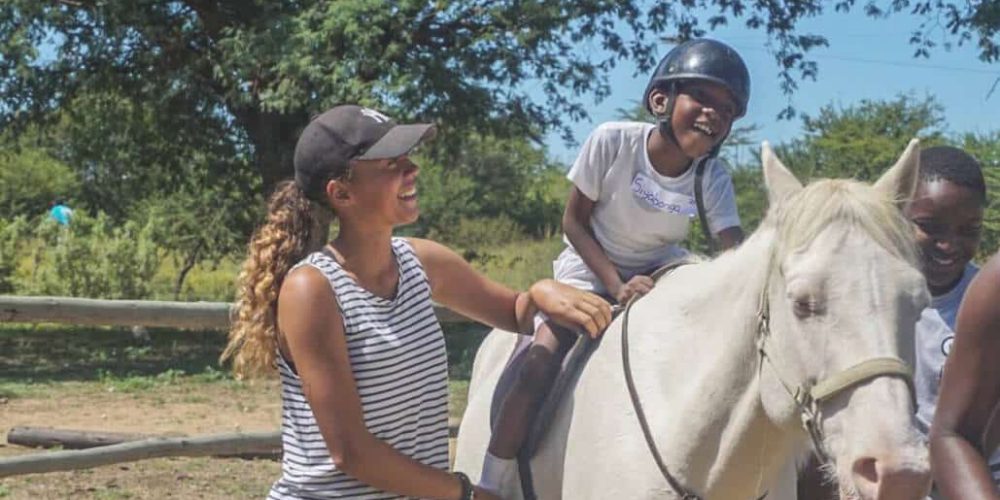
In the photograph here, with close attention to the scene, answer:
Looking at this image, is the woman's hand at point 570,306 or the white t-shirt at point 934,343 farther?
the woman's hand at point 570,306

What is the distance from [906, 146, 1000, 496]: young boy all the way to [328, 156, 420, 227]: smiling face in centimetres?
124

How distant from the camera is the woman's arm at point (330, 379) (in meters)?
2.41

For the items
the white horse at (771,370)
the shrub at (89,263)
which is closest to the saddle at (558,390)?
the white horse at (771,370)

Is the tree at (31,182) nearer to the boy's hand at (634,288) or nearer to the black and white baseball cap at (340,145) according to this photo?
the boy's hand at (634,288)

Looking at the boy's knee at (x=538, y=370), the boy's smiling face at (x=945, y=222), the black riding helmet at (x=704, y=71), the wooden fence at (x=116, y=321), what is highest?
the black riding helmet at (x=704, y=71)

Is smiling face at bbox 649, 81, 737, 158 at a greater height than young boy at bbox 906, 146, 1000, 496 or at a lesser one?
greater

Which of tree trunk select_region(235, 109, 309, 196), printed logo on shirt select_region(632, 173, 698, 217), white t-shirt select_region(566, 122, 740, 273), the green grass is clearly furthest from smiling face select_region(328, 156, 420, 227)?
tree trunk select_region(235, 109, 309, 196)

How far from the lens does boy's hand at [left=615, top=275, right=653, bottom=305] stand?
10.6 ft

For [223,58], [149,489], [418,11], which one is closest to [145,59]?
[223,58]

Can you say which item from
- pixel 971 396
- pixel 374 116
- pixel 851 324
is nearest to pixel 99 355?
pixel 374 116

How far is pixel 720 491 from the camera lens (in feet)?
9.17

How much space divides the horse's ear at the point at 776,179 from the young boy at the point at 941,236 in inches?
18.7

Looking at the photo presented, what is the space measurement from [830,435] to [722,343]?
0.50 m

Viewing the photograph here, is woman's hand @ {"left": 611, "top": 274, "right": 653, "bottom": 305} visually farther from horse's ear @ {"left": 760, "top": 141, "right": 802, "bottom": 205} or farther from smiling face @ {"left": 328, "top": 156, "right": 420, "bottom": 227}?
smiling face @ {"left": 328, "top": 156, "right": 420, "bottom": 227}
